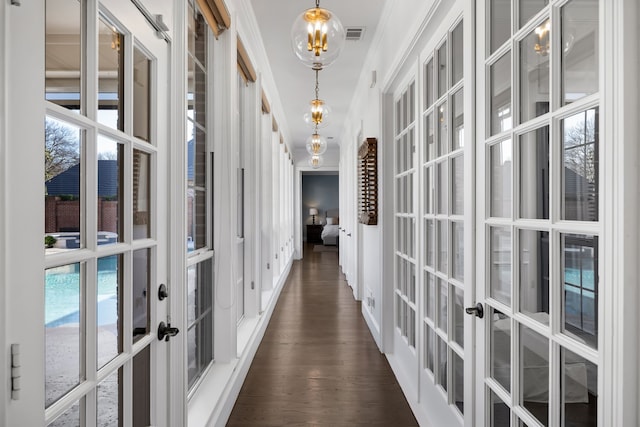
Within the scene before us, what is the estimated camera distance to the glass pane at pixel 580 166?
36.0 inches

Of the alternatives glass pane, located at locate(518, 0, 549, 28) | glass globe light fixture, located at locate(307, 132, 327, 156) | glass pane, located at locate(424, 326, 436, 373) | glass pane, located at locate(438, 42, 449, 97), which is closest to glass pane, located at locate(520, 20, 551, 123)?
glass pane, located at locate(518, 0, 549, 28)

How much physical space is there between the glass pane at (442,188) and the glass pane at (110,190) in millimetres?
1474

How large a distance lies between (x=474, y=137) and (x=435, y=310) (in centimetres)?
102

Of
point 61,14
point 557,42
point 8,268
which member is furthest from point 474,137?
point 8,268

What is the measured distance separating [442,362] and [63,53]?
6.75 ft

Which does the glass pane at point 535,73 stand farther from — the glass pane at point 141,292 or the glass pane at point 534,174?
the glass pane at point 141,292

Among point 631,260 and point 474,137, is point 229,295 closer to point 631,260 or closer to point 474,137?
point 474,137

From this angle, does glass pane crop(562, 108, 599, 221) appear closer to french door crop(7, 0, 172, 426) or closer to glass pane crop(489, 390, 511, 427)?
glass pane crop(489, 390, 511, 427)

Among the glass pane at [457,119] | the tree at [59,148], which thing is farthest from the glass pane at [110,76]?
the glass pane at [457,119]

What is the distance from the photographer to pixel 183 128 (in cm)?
164

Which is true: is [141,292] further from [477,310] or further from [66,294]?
[477,310]

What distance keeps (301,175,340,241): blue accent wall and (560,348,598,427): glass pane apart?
45.3 ft

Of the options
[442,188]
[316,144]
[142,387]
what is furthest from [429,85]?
[316,144]

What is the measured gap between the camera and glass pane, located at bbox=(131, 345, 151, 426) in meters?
1.30
